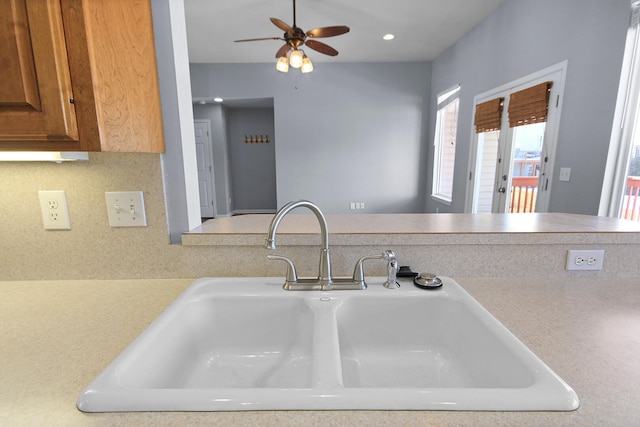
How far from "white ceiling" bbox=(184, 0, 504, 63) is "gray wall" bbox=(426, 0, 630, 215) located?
1.61ft

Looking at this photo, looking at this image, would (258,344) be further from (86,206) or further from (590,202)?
(590,202)

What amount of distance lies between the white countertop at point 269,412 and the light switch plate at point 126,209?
194mm

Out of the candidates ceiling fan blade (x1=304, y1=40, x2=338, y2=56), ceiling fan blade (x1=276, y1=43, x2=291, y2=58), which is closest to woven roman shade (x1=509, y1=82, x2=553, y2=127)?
ceiling fan blade (x1=304, y1=40, x2=338, y2=56)

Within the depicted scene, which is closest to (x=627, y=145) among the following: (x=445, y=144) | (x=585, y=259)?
(x=585, y=259)

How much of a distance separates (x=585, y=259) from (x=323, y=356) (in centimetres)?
95

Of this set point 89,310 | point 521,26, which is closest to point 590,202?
point 521,26

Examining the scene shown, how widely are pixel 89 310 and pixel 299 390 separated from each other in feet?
2.15

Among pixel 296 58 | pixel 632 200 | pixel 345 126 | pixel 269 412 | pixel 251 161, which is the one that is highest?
pixel 296 58

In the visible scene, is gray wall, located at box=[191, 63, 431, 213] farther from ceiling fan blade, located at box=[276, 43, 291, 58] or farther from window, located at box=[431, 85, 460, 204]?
ceiling fan blade, located at box=[276, 43, 291, 58]

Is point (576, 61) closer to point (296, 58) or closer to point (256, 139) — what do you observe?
point (296, 58)

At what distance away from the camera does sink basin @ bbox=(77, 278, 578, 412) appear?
1.52 feet

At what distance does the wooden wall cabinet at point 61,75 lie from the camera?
605 mm

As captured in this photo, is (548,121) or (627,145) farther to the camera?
(548,121)

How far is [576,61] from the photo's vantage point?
7.43 feet
